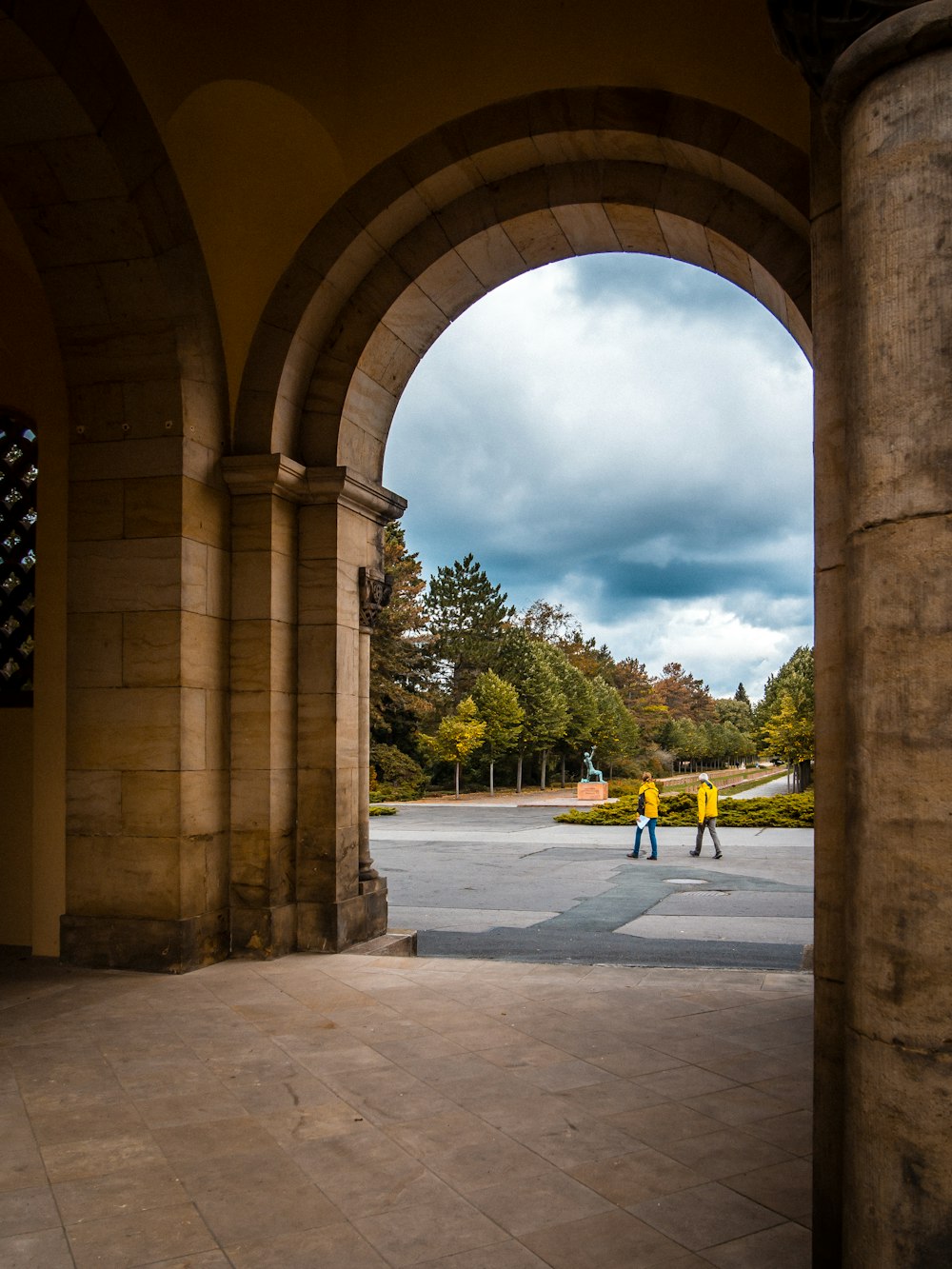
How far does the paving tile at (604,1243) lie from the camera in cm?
304

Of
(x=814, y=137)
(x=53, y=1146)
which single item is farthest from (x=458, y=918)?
(x=814, y=137)

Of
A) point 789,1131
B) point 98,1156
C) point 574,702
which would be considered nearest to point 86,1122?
point 98,1156

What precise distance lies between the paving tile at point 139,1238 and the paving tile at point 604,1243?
3.33 ft

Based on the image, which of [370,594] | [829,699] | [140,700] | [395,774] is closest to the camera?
[829,699]

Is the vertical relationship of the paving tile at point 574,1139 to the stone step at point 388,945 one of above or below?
above

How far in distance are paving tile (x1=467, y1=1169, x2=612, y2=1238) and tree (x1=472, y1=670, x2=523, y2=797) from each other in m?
44.0

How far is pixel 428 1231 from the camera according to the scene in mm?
3238

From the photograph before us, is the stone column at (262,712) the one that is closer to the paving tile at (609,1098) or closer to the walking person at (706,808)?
the paving tile at (609,1098)

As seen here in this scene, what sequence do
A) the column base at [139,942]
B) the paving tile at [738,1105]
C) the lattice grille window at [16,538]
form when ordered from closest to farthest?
the paving tile at [738,1105] < the column base at [139,942] < the lattice grille window at [16,538]

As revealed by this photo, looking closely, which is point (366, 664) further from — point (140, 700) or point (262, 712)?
point (140, 700)

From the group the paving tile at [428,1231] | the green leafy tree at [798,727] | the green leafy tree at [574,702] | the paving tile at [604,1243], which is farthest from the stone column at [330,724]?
the green leafy tree at [574,702]

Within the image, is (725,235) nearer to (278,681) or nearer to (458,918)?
(278,681)

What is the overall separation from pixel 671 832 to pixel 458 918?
→ 12.3 m

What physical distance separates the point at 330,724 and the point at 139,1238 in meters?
4.54
